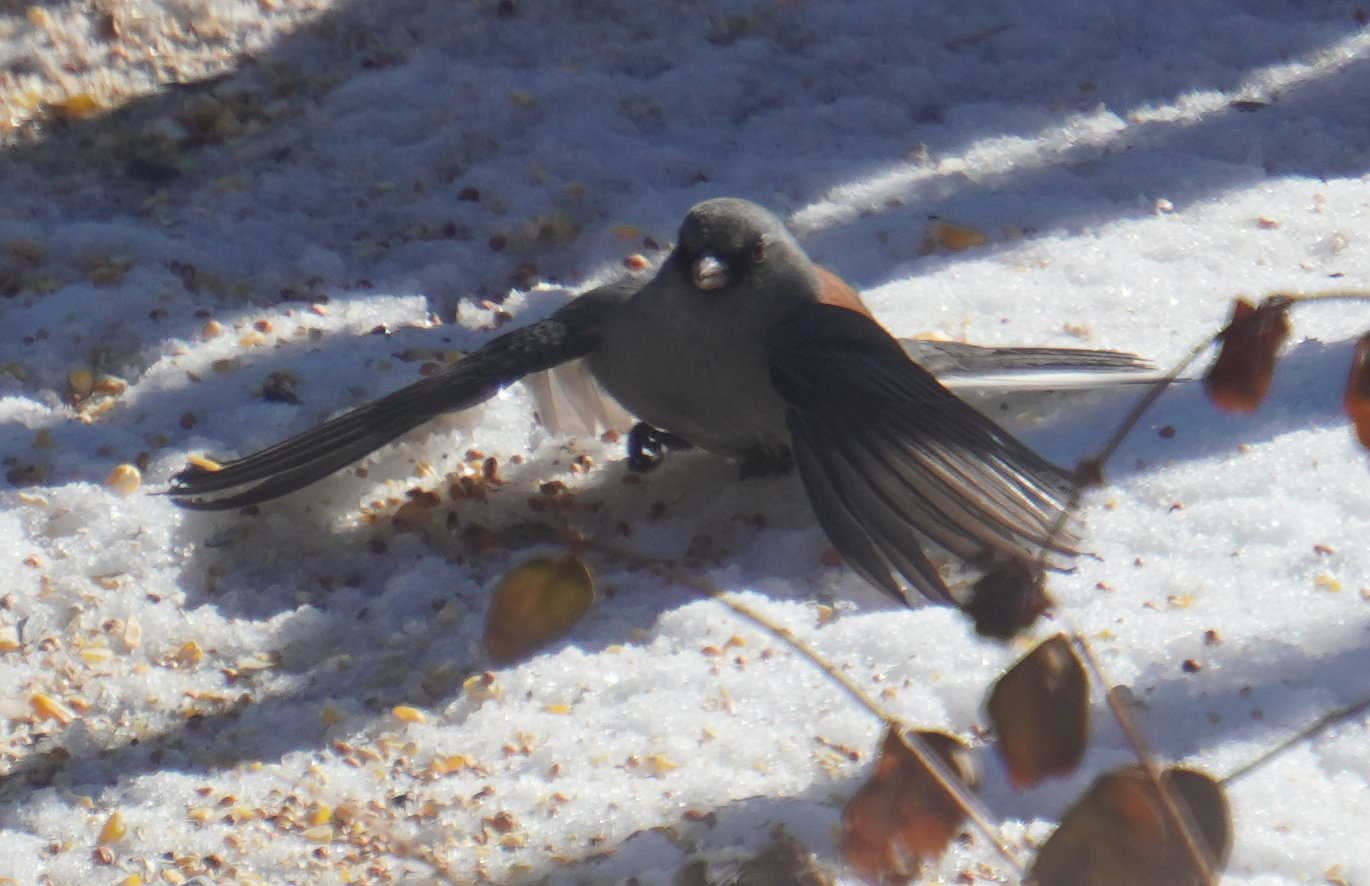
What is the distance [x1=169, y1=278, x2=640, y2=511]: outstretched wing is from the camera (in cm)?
327

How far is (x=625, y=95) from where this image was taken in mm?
5055

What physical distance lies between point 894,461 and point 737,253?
2.40 ft

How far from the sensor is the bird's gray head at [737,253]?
3.47 m

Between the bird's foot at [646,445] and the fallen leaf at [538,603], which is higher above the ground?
the fallen leaf at [538,603]

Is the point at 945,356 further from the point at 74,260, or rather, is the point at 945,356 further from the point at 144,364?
the point at 74,260

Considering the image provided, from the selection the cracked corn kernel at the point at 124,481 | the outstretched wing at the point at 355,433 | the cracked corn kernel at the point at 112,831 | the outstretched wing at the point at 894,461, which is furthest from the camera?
the cracked corn kernel at the point at 124,481

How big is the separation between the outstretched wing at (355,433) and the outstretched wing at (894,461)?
58cm

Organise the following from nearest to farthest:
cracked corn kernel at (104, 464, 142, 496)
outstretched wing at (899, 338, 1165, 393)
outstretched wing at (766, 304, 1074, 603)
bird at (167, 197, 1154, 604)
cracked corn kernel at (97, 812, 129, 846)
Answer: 1. cracked corn kernel at (97, 812, 129, 846)
2. outstretched wing at (766, 304, 1074, 603)
3. bird at (167, 197, 1154, 604)
4. cracked corn kernel at (104, 464, 142, 496)
5. outstretched wing at (899, 338, 1165, 393)

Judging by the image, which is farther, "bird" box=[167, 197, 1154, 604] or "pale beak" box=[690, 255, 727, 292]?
"pale beak" box=[690, 255, 727, 292]

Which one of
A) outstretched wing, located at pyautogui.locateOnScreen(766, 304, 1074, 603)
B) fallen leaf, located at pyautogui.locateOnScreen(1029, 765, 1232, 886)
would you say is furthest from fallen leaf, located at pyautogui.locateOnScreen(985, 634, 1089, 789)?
outstretched wing, located at pyautogui.locateOnScreen(766, 304, 1074, 603)

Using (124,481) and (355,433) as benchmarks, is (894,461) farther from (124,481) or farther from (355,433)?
(124,481)

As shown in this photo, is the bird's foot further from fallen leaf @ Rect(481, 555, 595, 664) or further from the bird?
fallen leaf @ Rect(481, 555, 595, 664)

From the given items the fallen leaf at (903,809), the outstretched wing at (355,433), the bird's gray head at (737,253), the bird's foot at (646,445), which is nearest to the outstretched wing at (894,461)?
the bird's gray head at (737,253)

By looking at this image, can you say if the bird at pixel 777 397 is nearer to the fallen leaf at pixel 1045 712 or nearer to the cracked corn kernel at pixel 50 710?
the cracked corn kernel at pixel 50 710
